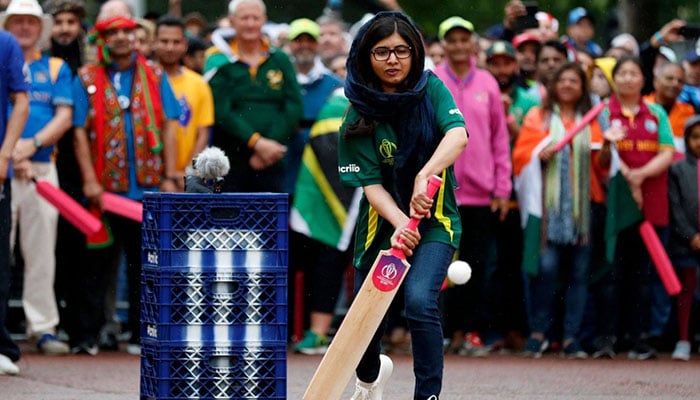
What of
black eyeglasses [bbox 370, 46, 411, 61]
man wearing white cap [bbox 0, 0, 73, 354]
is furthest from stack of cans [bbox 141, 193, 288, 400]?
man wearing white cap [bbox 0, 0, 73, 354]

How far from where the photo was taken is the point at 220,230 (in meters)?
7.73

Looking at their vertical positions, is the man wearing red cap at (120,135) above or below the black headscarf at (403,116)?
below

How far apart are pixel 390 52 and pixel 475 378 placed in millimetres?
3815

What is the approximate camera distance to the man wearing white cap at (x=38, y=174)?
41.3 feet

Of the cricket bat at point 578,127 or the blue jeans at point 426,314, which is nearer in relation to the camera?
the blue jeans at point 426,314

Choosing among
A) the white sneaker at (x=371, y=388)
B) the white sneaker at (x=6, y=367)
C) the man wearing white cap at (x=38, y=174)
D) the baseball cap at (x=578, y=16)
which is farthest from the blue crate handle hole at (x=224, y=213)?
the baseball cap at (x=578, y=16)

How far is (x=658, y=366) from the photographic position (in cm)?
1254

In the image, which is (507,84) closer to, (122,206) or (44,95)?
(122,206)

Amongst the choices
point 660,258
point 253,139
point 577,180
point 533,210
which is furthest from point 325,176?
point 660,258

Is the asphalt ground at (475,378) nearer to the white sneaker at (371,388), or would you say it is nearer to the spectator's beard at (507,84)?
the white sneaker at (371,388)

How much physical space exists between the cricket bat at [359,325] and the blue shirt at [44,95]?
5403 millimetres

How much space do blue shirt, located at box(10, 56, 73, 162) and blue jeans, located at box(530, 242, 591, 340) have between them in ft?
13.1

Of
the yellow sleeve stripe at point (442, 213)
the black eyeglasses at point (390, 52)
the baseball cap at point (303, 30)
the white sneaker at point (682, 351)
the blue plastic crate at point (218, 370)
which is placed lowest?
the white sneaker at point (682, 351)

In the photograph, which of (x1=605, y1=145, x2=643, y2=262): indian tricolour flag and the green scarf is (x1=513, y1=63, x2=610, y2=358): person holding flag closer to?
the green scarf
